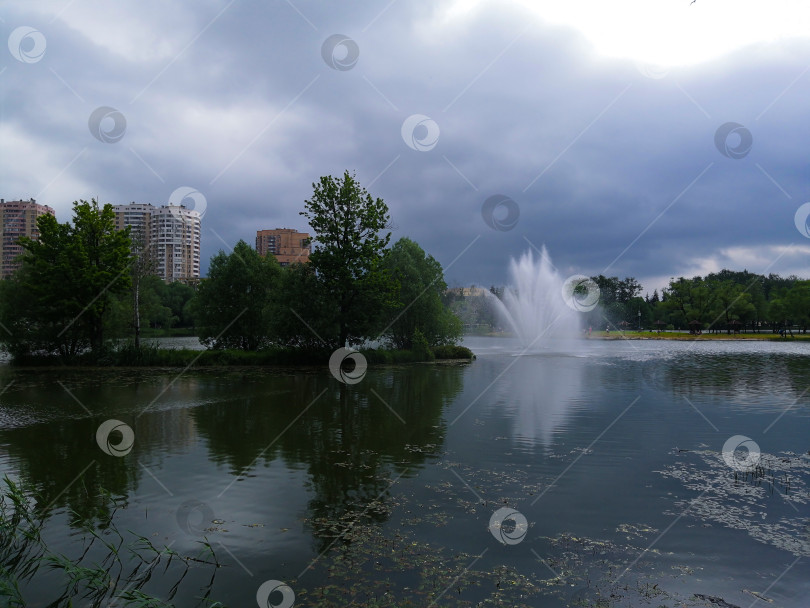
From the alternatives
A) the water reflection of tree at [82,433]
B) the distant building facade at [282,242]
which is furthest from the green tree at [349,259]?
the distant building facade at [282,242]

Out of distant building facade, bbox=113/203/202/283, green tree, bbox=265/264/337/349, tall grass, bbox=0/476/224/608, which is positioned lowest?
tall grass, bbox=0/476/224/608

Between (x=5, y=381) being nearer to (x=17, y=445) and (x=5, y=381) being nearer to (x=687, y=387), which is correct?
(x=17, y=445)

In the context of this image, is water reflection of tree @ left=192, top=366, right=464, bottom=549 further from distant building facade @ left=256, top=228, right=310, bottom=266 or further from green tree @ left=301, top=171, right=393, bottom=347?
distant building facade @ left=256, top=228, right=310, bottom=266

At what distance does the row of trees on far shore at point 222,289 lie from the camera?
122 feet

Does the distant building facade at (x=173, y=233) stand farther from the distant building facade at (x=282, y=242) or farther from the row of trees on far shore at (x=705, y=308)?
the row of trees on far shore at (x=705, y=308)

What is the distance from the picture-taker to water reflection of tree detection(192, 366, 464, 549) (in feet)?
37.7

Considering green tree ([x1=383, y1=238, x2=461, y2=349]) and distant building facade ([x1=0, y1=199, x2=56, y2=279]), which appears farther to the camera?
distant building facade ([x1=0, y1=199, x2=56, y2=279])

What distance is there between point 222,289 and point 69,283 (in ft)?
33.5

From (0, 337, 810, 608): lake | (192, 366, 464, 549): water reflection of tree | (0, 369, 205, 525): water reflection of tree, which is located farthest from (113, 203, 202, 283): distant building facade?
(0, 337, 810, 608): lake

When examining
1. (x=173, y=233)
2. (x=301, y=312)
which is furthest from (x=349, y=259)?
(x=173, y=233)

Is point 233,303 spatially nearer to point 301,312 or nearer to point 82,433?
point 301,312

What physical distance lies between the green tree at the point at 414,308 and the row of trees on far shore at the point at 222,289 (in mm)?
4723

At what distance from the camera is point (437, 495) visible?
1124 centimetres

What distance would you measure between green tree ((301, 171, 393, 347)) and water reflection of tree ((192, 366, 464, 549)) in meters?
10.6
